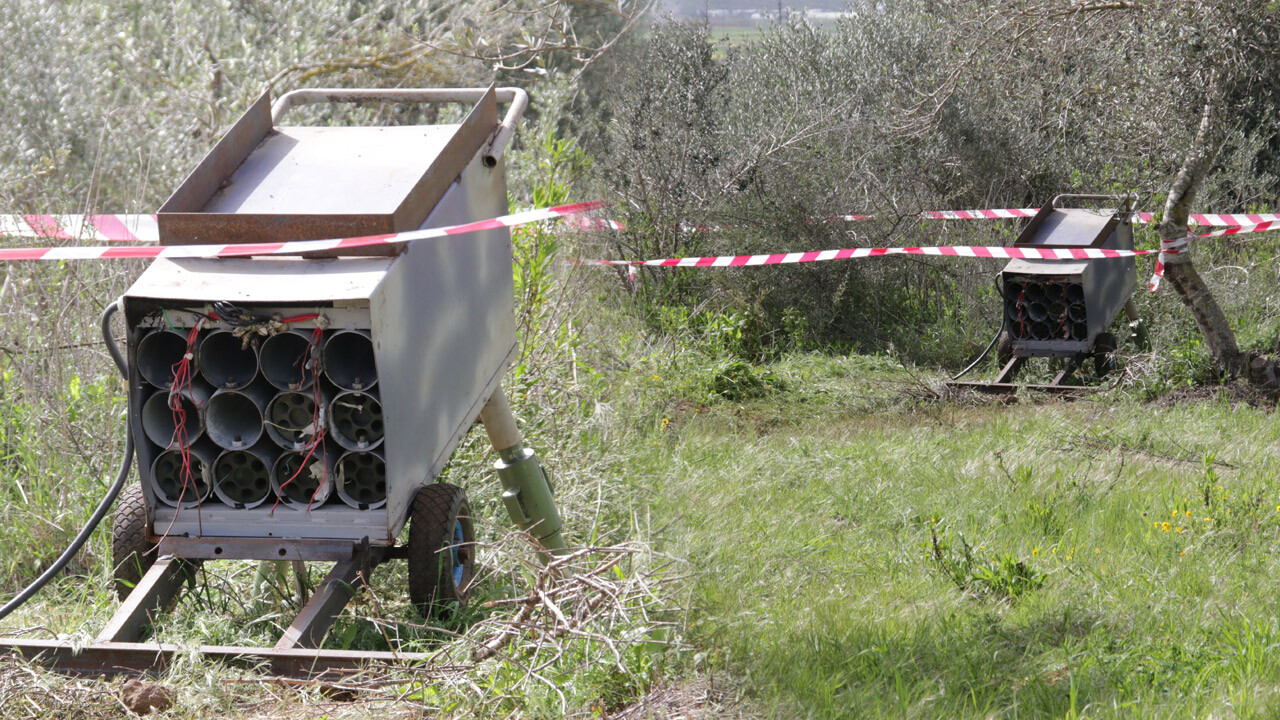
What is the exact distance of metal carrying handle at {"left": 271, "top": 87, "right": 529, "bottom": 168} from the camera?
4.11m

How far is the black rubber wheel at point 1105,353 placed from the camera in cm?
816

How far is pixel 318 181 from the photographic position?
3.68 m

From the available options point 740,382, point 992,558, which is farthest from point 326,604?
point 740,382

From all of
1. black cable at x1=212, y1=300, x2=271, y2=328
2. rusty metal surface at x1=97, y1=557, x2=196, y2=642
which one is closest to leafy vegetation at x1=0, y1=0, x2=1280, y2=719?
rusty metal surface at x1=97, y1=557, x2=196, y2=642

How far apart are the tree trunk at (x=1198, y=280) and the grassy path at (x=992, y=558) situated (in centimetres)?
85

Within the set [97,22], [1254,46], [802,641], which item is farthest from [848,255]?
[97,22]

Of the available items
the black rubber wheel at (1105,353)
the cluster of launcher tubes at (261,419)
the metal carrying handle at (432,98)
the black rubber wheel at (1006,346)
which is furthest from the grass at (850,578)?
the metal carrying handle at (432,98)

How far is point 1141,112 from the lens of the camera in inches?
319

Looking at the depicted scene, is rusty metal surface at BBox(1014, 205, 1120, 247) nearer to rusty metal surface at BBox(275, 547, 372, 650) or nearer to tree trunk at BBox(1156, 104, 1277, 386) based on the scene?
tree trunk at BBox(1156, 104, 1277, 386)

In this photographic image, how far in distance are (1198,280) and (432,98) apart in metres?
5.86

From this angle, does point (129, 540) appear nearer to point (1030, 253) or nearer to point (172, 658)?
point (172, 658)

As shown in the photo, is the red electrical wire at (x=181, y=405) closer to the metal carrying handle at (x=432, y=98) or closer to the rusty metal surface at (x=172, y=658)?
the rusty metal surface at (x=172, y=658)

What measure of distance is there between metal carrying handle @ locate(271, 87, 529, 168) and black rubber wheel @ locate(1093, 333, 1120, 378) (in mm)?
5532

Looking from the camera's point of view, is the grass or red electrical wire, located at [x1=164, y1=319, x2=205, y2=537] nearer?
the grass
